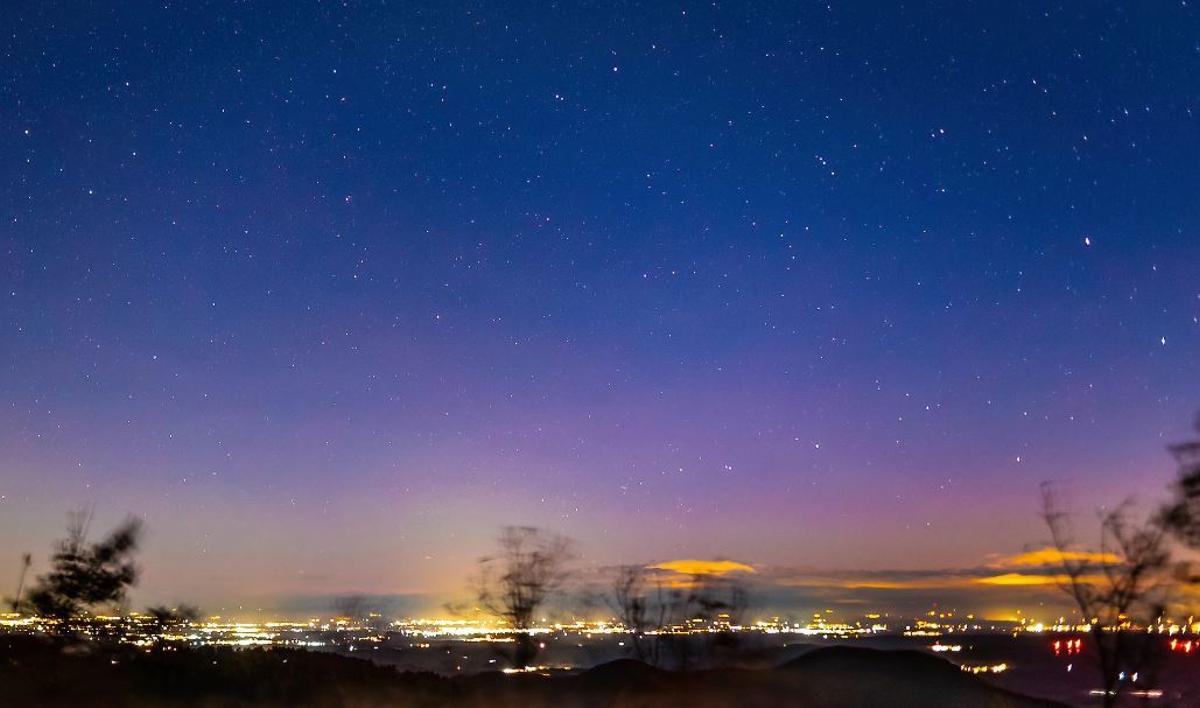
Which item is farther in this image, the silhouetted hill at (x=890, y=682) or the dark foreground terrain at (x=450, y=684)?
the silhouetted hill at (x=890, y=682)

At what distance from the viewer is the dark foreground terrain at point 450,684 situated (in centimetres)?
3378

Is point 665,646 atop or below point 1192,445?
below

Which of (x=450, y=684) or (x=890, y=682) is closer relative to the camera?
(x=890, y=682)

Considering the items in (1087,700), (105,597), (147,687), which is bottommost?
(1087,700)

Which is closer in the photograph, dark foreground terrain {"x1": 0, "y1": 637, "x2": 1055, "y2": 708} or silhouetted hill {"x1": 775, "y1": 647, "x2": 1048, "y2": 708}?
dark foreground terrain {"x1": 0, "y1": 637, "x2": 1055, "y2": 708}

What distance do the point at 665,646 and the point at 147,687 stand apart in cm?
2232

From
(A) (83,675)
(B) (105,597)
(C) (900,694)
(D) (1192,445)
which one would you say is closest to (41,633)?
(B) (105,597)

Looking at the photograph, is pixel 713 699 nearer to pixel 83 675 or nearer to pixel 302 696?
pixel 302 696

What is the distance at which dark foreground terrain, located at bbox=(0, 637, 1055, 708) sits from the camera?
33.8 meters

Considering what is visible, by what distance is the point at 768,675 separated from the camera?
38.9 meters

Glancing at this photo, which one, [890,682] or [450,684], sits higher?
[450,684]

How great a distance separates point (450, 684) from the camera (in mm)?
40781

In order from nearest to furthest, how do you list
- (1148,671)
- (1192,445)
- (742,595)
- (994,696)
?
(1192,445)
(1148,671)
(994,696)
(742,595)

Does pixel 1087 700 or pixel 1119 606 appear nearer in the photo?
pixel 1119 606
